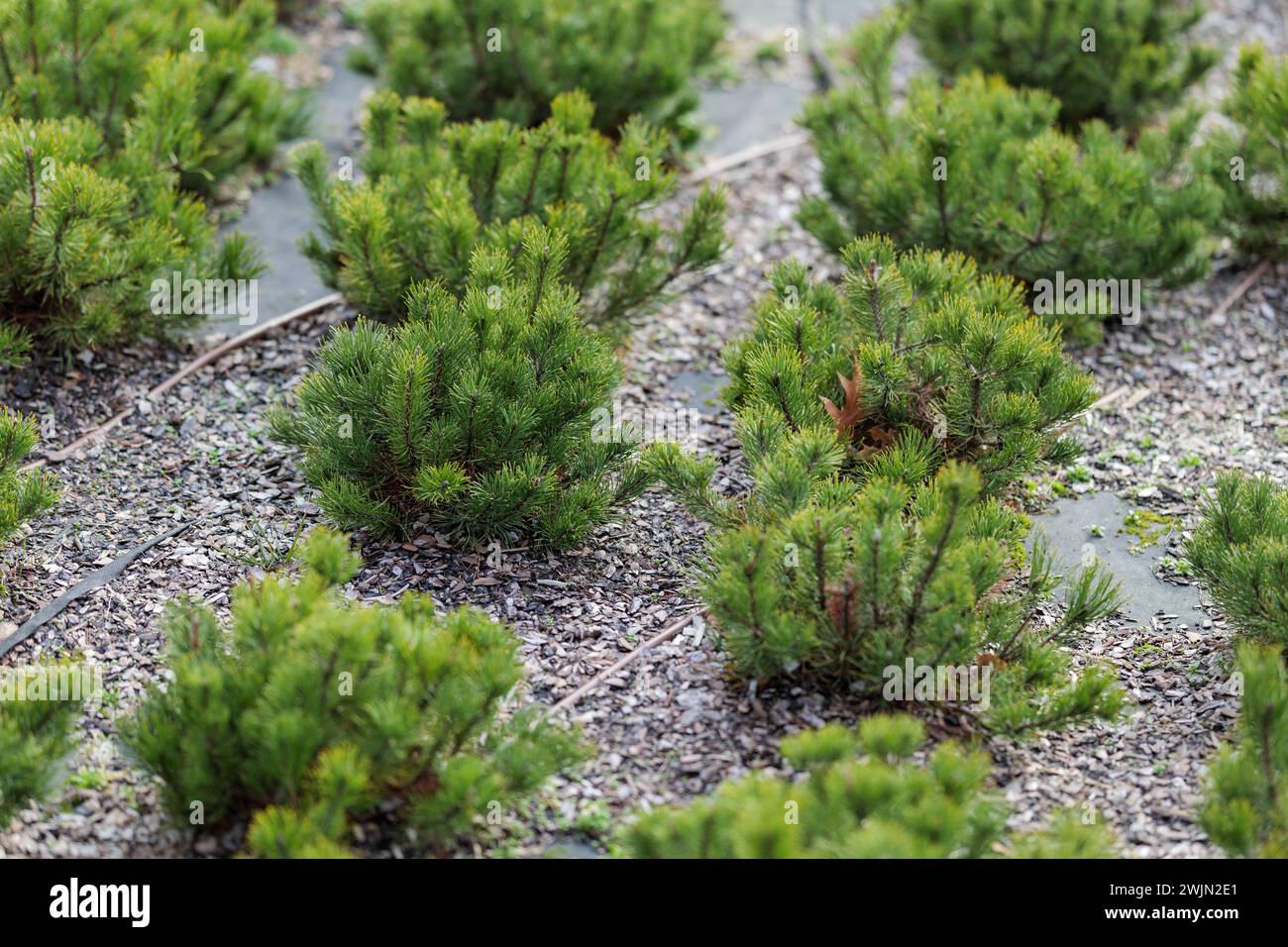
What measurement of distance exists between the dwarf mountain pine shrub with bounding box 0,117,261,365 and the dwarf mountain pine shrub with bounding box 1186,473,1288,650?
120 inches

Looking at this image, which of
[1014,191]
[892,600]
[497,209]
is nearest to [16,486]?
[497,209]

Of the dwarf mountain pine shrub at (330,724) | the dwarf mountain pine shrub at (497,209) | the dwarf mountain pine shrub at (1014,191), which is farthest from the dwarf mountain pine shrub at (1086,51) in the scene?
the dwarf mountain pine shrub at (330,724)

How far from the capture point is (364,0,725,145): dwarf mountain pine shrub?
5266 millimetres

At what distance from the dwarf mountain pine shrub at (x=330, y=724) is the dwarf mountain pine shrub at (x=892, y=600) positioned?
567 millimetres

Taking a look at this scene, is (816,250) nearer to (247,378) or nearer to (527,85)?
(527,85)

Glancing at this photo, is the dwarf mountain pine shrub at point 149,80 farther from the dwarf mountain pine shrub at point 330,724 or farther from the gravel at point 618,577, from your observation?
the dwarf mountain pine shrub at point 330,724

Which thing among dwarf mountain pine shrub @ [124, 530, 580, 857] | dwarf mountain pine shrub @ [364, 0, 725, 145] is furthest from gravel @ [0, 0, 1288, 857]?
dwarf mountain pine shrub @ [364, 0, 725, 145]

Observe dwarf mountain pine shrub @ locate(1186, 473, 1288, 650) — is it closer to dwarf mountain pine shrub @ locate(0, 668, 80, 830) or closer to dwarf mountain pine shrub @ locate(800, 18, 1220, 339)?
dwarf mountain pine shrub @ locate(800, 18, 1220, 339)

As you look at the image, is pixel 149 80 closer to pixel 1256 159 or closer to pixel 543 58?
pixel 543 58

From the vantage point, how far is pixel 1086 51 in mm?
5625

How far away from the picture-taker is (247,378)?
425cm

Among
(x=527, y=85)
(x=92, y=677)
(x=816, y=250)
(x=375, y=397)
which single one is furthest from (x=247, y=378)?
(x=816, y=250)

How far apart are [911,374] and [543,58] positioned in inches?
104

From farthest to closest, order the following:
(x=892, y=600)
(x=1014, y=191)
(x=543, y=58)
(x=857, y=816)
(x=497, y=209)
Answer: (x=543, y=58), (x=1014, y=191), (x=497, y=209), (x=892, y=600), (x=857, y=816)
